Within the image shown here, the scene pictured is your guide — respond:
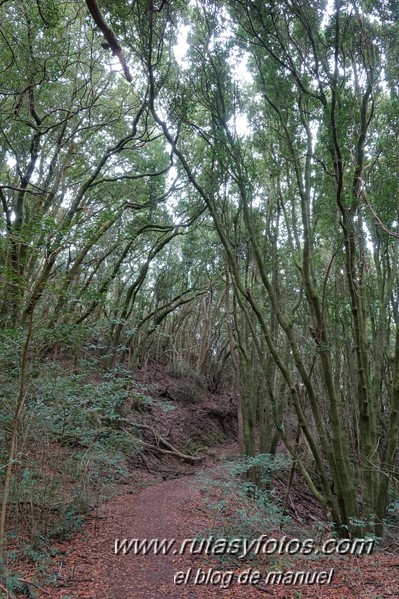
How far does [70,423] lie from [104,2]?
619 cm

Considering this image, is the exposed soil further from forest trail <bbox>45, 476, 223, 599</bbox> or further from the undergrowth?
the undergrowth

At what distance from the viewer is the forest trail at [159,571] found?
3.73 m

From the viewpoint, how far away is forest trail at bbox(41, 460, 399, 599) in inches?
147

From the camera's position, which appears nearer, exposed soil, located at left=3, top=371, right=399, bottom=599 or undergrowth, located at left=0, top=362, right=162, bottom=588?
exposed soil, located at left=3, top=371, right=399, bottom=599

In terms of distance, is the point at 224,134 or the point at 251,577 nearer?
the point at 251,577

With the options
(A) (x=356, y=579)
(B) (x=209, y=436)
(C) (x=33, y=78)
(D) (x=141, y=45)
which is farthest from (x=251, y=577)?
(B) (x=209, y=436)

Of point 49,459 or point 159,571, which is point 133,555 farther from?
point 49,459

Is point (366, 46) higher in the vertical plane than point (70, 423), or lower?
higher

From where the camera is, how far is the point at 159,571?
4305mm

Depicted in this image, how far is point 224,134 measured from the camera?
6.91 meters

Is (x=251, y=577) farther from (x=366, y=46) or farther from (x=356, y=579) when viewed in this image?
(x=366, y=46)

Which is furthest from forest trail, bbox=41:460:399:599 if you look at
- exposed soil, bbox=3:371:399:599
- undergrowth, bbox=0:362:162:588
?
undergrowth, bbox=0:362:162:588

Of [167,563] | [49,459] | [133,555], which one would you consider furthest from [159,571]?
[49,459]

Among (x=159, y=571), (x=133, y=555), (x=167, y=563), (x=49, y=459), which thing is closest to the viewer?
(x=159, y=571)
